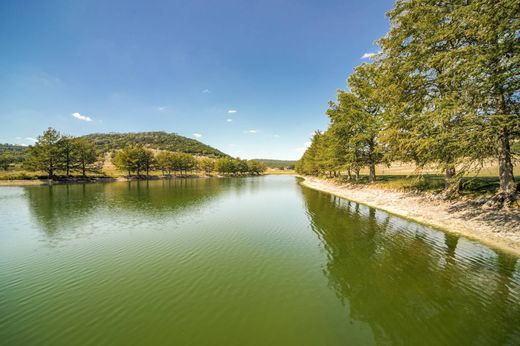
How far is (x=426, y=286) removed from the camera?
8.78 metres

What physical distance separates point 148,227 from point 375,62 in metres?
30.3

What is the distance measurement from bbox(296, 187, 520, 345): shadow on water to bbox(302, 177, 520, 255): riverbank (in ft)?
4.27

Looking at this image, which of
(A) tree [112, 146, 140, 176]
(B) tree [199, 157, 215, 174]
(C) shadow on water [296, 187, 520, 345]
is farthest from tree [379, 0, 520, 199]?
(B) tree [199, 157, 215, 174]

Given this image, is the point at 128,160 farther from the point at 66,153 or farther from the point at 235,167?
the point at 235,167

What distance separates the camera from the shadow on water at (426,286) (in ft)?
20.7

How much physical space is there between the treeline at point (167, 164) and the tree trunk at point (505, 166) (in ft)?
337

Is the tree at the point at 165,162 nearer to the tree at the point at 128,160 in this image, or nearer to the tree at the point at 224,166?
the tree at the point at 128,160

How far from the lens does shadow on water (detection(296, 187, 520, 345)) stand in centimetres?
630

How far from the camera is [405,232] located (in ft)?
52.5

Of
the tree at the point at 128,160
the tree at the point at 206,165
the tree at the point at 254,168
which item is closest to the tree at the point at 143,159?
the tree at the point at 128,160

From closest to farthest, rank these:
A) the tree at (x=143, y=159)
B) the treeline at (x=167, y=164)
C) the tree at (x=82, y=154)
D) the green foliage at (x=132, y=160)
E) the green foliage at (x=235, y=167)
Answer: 1. the tree at (x=82, y=154)
2. the green foliage at (x=132, y=160)
3. the treeline at (x=167, y=164)
4. the tree at (x=143, y=159)
5. the green foliage at (x=235, y=167)

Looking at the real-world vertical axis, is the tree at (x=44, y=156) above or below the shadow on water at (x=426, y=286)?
above

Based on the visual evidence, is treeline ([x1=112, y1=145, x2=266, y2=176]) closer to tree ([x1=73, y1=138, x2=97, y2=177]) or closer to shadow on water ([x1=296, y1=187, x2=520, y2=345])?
tree ([x1=73, y1=138, x2=97, y2=177])

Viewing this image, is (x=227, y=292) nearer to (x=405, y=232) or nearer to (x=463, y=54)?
(x=405, y=232)
